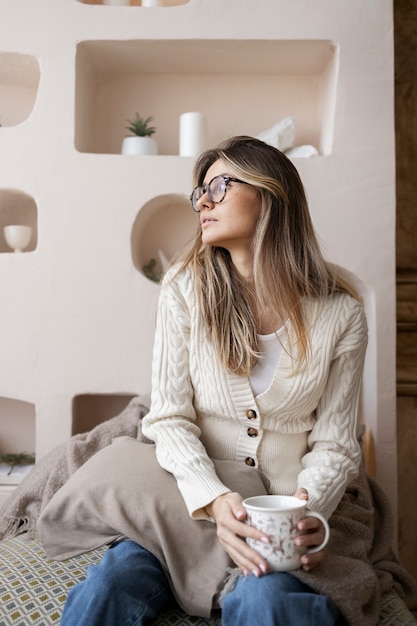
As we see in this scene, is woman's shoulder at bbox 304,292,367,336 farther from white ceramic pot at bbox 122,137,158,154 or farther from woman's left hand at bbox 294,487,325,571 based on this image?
white ceramic pot at bbox 122,137,158,154

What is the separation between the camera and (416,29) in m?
2.40

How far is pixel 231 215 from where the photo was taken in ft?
4.40

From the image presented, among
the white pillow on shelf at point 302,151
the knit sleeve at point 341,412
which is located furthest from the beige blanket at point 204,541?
Answer: the white pillow on shelf at point 302,151

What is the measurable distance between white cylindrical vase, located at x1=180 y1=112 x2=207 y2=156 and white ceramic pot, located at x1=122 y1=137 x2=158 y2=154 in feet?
0.32

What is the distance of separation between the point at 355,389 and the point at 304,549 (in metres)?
0.43

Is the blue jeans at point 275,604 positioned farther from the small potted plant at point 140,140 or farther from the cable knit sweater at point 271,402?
the small potted plant at point 140,140

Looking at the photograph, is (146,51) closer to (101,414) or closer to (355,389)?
(101,414)

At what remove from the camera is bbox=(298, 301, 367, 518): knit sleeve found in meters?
1.29

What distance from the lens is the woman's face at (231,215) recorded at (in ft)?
4.41

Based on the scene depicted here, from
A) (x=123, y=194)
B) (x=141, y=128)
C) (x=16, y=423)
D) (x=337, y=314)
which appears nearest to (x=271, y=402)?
(x=337, y=314)

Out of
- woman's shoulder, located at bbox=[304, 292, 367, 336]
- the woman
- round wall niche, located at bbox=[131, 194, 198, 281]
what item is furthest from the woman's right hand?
round wall niche, located at bbox=[131, 194, 198, 281]

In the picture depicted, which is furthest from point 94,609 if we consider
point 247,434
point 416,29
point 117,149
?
point 416,29

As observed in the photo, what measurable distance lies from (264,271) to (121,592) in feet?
2.19

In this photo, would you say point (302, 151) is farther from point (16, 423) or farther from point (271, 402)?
point (16, 423)
